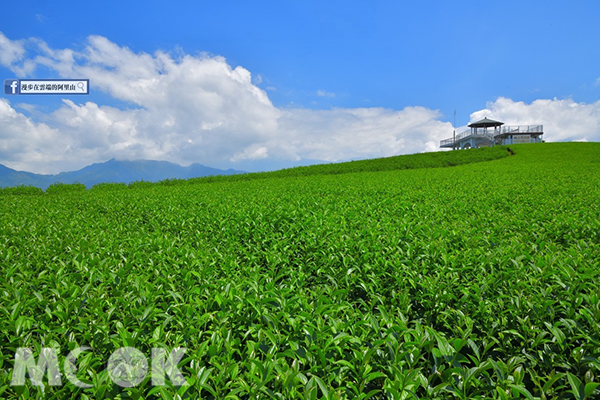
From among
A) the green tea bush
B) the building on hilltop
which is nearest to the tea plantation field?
the green tea bush

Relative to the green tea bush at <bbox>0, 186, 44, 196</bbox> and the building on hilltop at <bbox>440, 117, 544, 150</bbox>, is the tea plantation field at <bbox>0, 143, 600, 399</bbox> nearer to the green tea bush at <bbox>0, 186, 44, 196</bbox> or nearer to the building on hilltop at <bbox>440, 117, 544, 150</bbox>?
the green tea bush at <bbox>0, 186, 44, 196</bbox>

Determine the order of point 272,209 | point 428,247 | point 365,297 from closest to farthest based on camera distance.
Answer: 1. point 365,297
2. point 428,247
3. point 272,209

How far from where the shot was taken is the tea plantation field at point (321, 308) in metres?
1.71

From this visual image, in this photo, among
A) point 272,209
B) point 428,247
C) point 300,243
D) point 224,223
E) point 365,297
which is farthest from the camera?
point 272,209

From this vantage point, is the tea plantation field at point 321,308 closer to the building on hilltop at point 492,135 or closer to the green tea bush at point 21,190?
the green tea bush at point 21,190

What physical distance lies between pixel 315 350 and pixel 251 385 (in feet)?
1.42

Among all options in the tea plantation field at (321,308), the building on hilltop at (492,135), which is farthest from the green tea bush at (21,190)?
the building on hilltop at (492,135)

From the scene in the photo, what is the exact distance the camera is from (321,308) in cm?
220

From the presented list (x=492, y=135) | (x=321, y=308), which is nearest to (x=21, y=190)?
(x=321, y=308)

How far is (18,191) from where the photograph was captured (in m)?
17.7

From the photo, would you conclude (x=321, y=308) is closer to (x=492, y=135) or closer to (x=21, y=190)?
(x=21, y=190)

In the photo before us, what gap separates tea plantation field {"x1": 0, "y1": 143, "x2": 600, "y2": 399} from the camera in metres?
1.71

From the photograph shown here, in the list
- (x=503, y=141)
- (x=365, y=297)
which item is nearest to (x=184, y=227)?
(x=365, y=297)

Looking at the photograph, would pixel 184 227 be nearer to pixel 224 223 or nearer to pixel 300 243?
pixel 224 223
